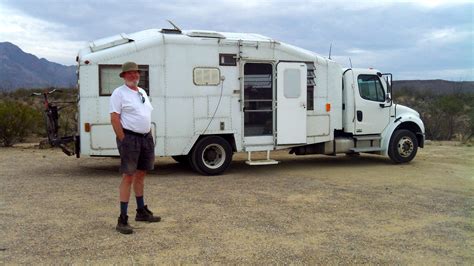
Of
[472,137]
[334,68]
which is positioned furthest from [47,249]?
[472,137]

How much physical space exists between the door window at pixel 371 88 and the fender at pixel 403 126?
24.2 inches

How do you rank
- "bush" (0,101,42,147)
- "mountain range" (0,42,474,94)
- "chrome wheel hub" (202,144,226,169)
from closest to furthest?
"chrome wheel hub" (202,144,226,169), "bush" (0,101,42,147), "mountain range" (0,42,474,94)

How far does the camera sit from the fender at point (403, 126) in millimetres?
11922

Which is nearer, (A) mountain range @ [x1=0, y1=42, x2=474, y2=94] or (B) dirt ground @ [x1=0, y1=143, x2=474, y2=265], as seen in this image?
(B) dirt ground @ [x1=0, y1=143, x2=474, y2=265]

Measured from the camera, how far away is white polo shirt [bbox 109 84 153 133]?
5844mm

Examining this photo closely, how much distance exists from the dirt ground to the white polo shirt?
1214mm

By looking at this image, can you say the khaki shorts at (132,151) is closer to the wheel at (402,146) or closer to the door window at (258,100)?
the door window at (258,100)

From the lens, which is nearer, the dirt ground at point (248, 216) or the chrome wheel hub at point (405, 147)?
the dirt ground at point (248, 216)

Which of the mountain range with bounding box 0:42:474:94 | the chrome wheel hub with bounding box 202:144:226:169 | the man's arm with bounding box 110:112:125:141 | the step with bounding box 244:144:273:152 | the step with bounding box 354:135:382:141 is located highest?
the mountain range with bounding box 0:42:474:94

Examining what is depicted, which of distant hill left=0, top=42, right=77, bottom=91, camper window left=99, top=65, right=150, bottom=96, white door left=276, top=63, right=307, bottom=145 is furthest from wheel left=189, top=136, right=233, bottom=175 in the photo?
distant hill left=0, top=42, right=77, bottom=91

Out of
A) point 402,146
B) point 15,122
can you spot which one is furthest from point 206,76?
point 15,122

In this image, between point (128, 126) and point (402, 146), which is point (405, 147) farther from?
point (128, 126)

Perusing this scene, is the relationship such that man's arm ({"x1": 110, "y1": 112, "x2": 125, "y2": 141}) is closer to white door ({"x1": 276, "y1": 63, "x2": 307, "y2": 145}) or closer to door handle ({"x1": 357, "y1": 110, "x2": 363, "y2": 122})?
white door ({"x1": 276, "y1": 63, "x2": 307, "y2": 145})

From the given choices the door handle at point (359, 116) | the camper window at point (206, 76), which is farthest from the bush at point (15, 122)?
the door handle at point (359, 116)
